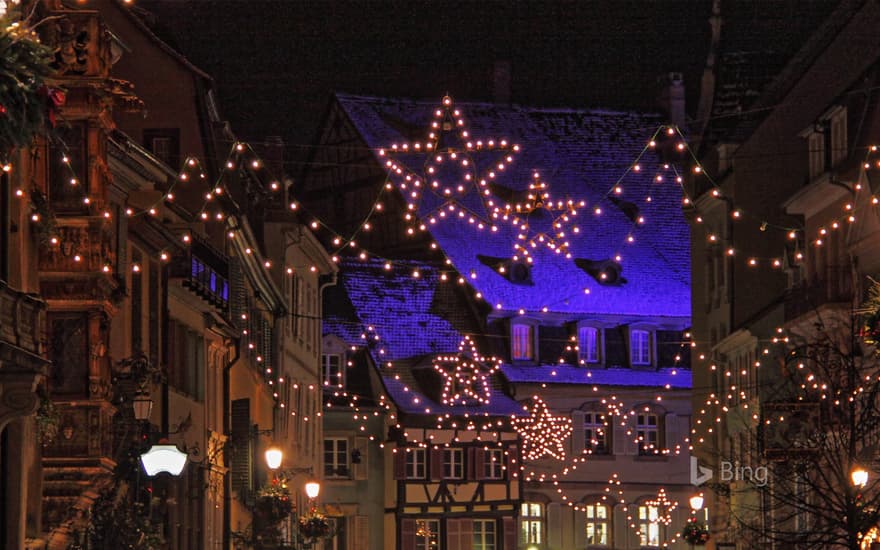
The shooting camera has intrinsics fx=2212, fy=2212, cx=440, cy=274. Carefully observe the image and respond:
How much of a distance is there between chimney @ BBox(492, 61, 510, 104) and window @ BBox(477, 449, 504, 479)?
14.7 m

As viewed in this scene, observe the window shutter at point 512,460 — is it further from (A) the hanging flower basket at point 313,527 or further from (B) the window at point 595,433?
(A) the hanging flower basket at point 313,527

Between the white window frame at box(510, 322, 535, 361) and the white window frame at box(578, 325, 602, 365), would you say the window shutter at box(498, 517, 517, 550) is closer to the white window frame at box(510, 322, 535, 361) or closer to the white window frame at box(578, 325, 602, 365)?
the white window frame at box(510, 322, 535, 361)

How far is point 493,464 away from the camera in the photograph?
68.8 metres

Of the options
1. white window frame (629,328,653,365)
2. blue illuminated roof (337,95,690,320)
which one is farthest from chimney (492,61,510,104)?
white window frame (629,328,653,365)

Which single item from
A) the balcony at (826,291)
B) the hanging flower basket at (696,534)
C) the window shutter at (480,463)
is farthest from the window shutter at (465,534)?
the balcony at (826,291)

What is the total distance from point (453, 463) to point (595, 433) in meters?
6.99

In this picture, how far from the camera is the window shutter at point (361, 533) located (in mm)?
64688

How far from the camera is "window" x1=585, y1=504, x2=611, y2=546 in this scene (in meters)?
71.9

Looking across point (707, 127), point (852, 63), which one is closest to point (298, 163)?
point (707, 127)

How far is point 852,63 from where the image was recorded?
4491 centimetres

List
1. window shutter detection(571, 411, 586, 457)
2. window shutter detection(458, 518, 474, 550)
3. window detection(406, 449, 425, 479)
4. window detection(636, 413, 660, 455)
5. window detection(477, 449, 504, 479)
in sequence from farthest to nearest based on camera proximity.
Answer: window detection(636, 413, 660, 455), window shutter detection(571, 411, 586, 457), window detection(477, 449, 504, 479), window shutter detection(458, 518, 474, 550), window detection(406, 449, 425, 479)

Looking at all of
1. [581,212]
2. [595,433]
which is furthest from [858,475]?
[581,212]

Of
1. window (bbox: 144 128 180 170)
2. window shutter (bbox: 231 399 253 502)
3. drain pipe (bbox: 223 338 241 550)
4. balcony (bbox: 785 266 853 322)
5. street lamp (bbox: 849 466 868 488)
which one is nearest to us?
street lamp (bbox: 849 466 868 488)

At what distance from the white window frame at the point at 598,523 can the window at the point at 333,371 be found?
34.8 ft
